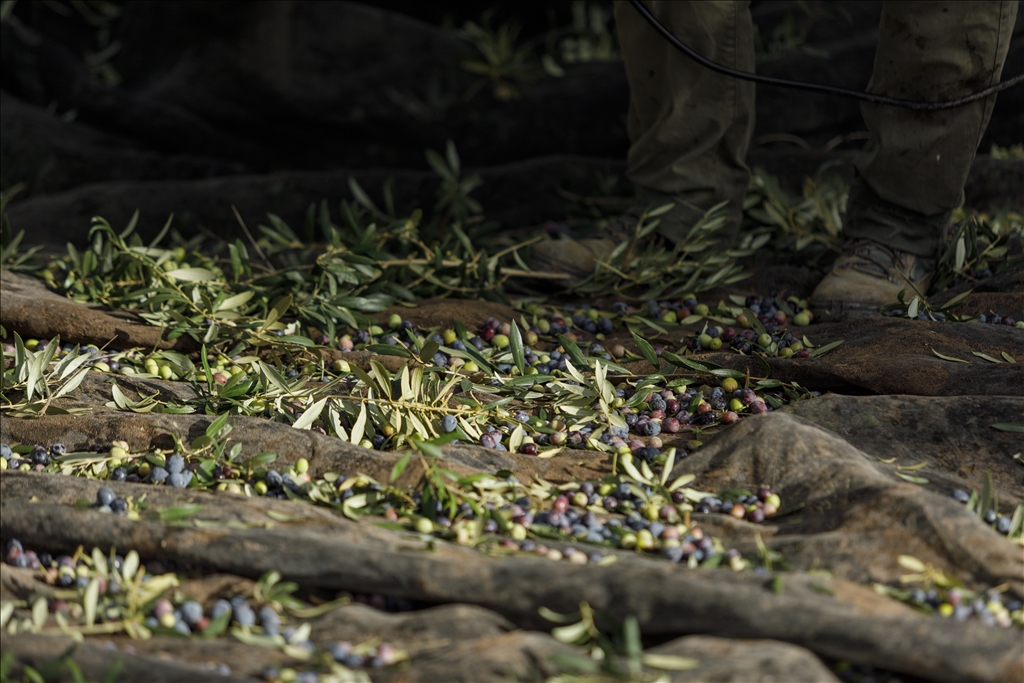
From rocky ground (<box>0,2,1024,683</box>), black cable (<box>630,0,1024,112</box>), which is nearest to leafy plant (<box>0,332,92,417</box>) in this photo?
rocky ground (<box>0,2,1024,683</box>)

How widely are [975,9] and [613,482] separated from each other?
5.87ft

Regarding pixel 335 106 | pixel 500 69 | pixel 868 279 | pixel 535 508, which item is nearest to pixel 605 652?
pixel 535 508

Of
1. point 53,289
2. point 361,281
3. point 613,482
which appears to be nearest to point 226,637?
point 613,482

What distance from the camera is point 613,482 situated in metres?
1.78

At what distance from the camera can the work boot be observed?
2.74 meters

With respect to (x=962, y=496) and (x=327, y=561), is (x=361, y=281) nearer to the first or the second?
(x=327, y=561)

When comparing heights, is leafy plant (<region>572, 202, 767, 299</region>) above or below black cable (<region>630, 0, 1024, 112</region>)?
below

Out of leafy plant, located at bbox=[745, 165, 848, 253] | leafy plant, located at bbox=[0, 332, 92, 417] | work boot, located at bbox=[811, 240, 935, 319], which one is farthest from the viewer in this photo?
leafy plant, located at bbox=[745, 165, 848, 253]

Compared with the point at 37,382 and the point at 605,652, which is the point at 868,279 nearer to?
the point at 605,652

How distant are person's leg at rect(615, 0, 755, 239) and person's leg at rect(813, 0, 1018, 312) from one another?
0.43 metres

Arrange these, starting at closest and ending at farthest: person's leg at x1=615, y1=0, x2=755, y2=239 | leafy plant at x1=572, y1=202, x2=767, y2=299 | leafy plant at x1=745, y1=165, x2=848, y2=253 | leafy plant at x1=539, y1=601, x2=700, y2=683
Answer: leafy plant at x1=539, y1=601, x2=700, y2=683, person's leg at x1=615, y1=0, x2=755, y2=239, leafy plant at x1=572, y1=202, x2=767, y2=299, leafy plant at x1=745, y1=165, x2=848, y2=253

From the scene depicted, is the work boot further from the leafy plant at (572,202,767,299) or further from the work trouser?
the leafy plant at (572,202,767,299)

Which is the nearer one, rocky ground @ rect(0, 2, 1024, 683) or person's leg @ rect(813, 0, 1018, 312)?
rocky ground @ rect(0, 2, 1024, 683)

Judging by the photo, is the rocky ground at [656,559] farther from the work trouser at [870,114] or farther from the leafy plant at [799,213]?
the leafy plant at [799,213]
